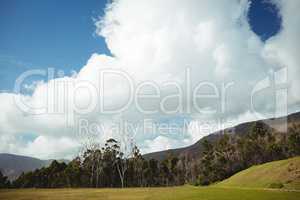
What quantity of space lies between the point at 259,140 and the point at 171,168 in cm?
4312

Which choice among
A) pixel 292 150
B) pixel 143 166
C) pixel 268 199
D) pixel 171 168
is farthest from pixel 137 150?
pixel 268 199

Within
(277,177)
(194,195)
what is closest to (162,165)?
(277,177)

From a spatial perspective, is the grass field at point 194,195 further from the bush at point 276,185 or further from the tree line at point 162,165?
the tree line at point 162,165

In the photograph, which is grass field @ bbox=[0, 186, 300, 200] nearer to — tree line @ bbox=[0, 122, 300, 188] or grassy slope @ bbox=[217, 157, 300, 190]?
grassy slope @ bbox=[217, 157, 300, 190]

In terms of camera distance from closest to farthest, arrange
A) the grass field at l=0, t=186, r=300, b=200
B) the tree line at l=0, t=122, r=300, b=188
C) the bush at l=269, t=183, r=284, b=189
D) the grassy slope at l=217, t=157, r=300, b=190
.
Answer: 1. the grass field at l=0, t=186, r=300, b=200
2. the bush at l=269, t=183, r=284, b=189
3. the grassy slope at l=217, t=157, r=300, b=190
4. the tree line at l=0, t=122, r=300, b=188

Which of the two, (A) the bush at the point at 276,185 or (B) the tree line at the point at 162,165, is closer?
(A) the bush at the point at 276,185

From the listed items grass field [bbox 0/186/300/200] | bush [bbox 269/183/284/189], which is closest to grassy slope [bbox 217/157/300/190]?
bush [bbox 269/183/284/189]

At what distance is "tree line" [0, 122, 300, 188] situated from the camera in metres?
115

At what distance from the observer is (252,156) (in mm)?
122625

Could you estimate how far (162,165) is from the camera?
475 feet

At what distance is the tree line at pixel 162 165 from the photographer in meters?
115

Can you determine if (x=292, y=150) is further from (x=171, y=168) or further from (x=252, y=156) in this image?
(x=171, y=168)

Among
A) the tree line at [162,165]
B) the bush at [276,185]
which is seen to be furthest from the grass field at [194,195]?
the tree line at [162,165]

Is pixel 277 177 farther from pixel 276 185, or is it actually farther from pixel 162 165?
pixel 162 165
